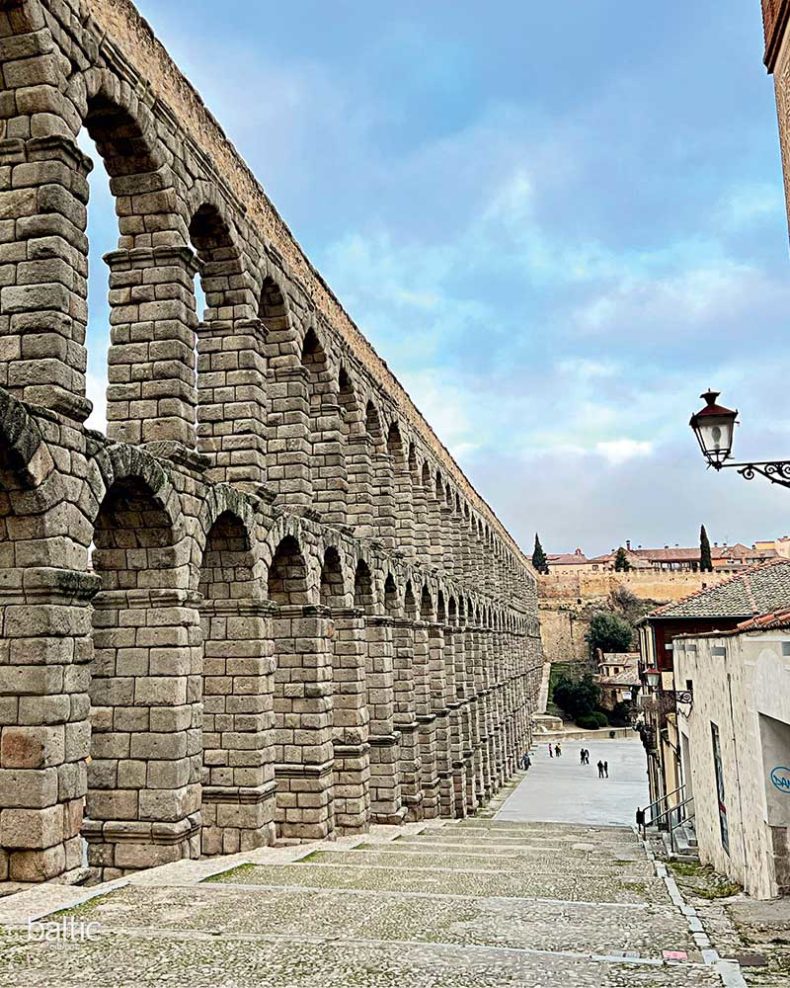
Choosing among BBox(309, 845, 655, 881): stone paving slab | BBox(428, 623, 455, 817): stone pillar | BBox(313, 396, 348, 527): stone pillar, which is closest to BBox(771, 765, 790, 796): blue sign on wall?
BBox(309, 845, 655, 881): stone paving slab

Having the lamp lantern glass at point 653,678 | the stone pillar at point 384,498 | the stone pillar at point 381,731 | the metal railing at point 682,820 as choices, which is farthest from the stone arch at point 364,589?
the lamp lantern glass at point 653,678

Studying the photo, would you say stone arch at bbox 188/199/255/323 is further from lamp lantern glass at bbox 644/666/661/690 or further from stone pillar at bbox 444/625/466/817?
lamp lantern glass at bbox 644/666/661/690

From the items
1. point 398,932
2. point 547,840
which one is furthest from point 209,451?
point 547,840

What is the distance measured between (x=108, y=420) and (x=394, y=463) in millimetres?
15429

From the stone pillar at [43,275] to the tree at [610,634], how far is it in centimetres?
7758

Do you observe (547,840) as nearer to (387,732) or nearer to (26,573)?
(387,732)

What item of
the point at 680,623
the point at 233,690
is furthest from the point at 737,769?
the point at 680,623

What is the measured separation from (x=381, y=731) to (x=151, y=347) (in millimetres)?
11558

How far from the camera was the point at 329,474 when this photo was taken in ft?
59.9

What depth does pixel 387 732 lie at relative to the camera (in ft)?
65.9

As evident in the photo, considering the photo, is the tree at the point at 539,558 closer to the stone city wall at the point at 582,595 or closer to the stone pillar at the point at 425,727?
the stone city wall at the point at 582,595

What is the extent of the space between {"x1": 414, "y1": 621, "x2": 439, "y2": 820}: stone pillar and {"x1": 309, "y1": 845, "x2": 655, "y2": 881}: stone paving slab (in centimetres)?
1156

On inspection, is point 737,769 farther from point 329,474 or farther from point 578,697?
point 578,697

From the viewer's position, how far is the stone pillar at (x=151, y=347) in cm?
1137
